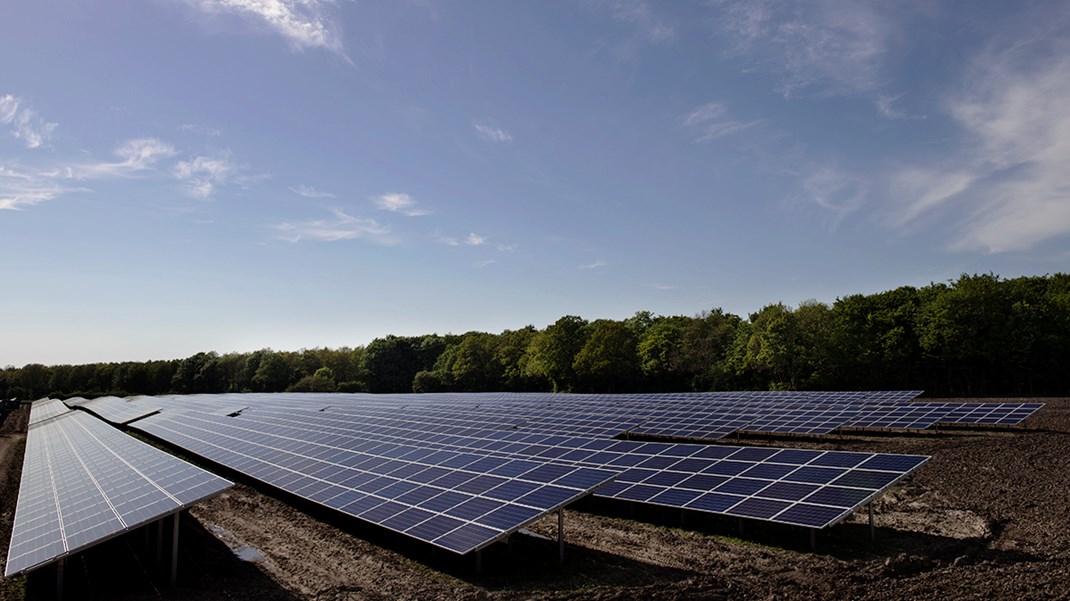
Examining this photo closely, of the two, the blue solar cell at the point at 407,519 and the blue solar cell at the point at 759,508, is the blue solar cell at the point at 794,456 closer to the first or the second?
the blue solar cell at the point at 759,508

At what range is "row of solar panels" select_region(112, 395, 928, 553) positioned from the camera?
47.1ft

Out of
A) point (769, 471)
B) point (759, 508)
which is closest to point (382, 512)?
point (759, 508)

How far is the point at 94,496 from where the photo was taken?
17.0 meters

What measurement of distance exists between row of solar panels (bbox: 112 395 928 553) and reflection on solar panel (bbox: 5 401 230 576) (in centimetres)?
341

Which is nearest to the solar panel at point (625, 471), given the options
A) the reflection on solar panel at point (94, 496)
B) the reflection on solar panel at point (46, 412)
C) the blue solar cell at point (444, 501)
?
the blue solar cell at point (444, 501)

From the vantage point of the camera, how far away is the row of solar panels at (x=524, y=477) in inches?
565

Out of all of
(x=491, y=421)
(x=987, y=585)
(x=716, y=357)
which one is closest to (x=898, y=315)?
(x=716, y=357)

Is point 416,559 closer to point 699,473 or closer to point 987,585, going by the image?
point 699,473

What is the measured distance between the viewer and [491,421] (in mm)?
35969

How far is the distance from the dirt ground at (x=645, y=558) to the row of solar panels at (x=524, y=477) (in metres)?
1.09

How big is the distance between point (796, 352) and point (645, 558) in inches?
2415

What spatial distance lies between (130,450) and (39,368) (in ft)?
570

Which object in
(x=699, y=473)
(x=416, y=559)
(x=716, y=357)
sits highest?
(x=716, y=357)

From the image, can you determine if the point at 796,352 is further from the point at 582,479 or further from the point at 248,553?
the point at 248,553
